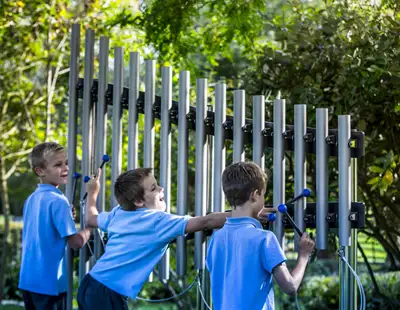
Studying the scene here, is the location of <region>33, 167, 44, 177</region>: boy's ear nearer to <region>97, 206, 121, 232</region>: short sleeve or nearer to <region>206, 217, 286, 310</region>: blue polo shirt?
<region>97, 206, 121, 232</region>: short sleeve

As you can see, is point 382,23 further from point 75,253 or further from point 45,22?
point 45,22

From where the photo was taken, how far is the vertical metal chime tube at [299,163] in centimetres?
521

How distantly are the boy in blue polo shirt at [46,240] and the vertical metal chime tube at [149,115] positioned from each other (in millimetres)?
730

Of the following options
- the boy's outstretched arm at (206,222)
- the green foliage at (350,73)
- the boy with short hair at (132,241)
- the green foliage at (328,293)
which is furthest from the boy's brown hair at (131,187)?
the green foliage at (328,293)

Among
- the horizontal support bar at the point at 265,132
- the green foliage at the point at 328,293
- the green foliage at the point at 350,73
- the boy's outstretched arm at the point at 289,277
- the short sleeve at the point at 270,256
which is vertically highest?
the green foliage at the point at 350,73

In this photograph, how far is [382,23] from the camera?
7.05 metres

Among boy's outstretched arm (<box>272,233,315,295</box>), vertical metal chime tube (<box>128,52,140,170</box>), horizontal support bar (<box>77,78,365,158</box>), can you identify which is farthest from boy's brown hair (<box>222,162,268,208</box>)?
vertical metal chime tube (<box>128,52,140,170</box>)

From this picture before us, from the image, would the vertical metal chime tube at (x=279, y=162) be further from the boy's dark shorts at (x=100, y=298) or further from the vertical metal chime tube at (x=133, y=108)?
the vertical metal chime tube at (x=133, y=108)

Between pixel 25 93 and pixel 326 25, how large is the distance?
6991 millimetres

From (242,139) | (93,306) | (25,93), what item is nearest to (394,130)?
(242,139)

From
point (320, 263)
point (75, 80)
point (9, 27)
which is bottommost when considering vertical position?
point (320, 263)

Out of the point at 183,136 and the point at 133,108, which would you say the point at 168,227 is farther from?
the point at 133,108

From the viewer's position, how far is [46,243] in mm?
5816

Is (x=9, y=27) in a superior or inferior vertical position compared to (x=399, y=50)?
superior
